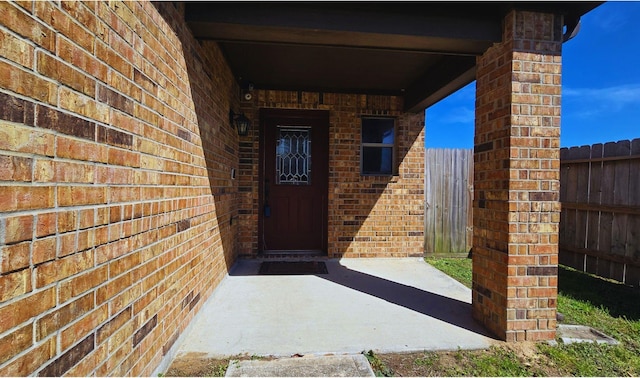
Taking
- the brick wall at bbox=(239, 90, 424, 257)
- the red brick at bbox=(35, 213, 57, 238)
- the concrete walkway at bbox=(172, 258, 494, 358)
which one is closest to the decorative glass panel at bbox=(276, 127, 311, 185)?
the brick wall at bbox=(239, 90, 424, 257)

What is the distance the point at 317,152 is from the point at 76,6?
12.6 feet

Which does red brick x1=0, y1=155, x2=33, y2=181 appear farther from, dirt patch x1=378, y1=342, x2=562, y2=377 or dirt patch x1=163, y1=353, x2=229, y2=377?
dirt patch x1=378, y1=342, x2=562, y2=377

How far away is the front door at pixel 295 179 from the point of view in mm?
4785

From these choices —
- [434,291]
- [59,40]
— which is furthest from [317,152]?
[59,40]

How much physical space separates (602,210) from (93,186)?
582 cm

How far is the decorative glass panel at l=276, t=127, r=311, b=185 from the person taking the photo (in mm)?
4828

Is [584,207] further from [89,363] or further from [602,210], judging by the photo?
[89,363]

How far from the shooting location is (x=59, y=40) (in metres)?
1.05

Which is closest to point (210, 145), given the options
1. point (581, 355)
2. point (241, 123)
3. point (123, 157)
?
point (241, 123)

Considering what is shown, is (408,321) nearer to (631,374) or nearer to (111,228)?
(631,374)

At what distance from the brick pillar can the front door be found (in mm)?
2829

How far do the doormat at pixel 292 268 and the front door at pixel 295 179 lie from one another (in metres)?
0.46

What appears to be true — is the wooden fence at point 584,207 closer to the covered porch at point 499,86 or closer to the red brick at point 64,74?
the covered porch at point 499,86

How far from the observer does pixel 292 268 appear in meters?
4.18
